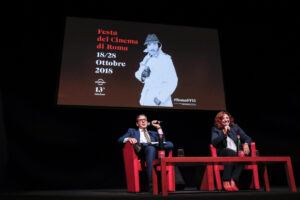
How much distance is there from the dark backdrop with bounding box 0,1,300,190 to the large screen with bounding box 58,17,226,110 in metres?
0.24

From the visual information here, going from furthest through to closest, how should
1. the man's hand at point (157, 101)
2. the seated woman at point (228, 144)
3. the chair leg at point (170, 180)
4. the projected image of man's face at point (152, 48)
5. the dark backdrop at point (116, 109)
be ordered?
the projected image of man's face at point (152, 48) → the man's hand at point (157, 101) → the dark backdrop at point (116, 109) → the chair leg at point (170, 180) → the seated woman at point (228, 144)

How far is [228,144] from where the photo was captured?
109 inches

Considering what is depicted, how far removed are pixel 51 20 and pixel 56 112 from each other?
1266mm

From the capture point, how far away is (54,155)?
3359 millimetres

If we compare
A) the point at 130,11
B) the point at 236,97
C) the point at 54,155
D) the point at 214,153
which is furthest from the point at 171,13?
the point at 54,155

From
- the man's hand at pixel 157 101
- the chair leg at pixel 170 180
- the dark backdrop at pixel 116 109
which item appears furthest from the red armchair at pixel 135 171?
the man's hand at pixel 157 101

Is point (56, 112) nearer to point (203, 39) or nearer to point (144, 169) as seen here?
point (144, 169)

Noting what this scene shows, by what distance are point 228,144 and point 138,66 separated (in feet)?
4.97

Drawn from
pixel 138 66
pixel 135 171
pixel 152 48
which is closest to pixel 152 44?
pixel 152 48

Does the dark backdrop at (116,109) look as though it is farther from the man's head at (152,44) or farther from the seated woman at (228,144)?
the seated woman at (228,144)

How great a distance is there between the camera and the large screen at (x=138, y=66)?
11.1 feet

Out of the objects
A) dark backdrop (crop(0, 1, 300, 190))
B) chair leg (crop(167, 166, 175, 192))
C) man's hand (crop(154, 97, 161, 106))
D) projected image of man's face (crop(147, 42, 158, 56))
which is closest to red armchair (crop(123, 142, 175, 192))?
chair leg (crop(167, 166, 175, 192))

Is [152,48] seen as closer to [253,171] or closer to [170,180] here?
[170,180]

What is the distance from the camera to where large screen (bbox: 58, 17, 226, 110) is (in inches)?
134
